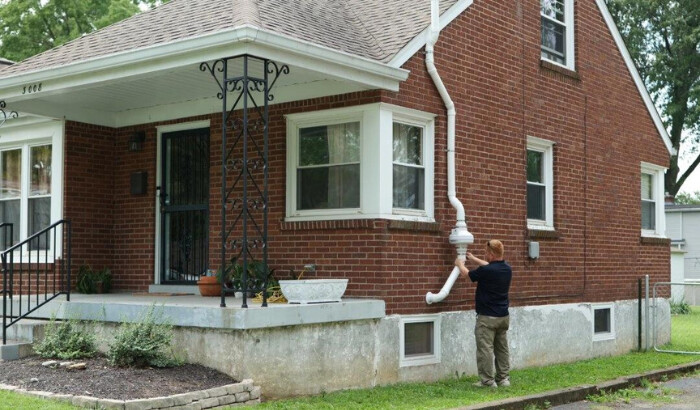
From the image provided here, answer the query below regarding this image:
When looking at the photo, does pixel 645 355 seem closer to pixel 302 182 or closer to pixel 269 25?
pixel 302 182

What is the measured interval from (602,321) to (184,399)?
9.11 metres

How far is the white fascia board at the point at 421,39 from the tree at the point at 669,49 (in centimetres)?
2616

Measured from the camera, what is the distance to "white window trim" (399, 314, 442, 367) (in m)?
11.0

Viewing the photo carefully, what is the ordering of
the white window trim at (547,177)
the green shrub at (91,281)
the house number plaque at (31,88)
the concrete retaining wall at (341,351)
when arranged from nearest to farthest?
1. the concrete retaining wall at (341,351)
2. the house number plaque at (31,88)
3. the green shrub at (91,281)
4. the white window trim at (547,177)

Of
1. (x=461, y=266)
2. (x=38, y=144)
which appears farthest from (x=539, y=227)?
(x=38, y=144)

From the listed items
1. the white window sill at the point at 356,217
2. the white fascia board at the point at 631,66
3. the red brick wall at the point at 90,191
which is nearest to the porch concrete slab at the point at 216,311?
the white window sill at the point at 356,217

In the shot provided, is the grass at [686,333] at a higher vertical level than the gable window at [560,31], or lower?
lower

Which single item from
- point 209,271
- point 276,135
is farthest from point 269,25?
point 209,271

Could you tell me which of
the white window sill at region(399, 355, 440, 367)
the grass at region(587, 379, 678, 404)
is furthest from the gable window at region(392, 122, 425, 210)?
the grass at region(587, 379, 678, 404)

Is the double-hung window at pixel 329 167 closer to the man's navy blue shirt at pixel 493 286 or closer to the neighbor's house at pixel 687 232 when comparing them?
the man's navy blue shirt at pixel 493 286

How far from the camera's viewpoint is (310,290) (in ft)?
31.8

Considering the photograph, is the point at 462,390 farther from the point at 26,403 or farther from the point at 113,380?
the point at 26,403

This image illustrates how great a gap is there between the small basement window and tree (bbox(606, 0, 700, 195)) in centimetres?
2306

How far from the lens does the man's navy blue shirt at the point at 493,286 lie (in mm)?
10548
